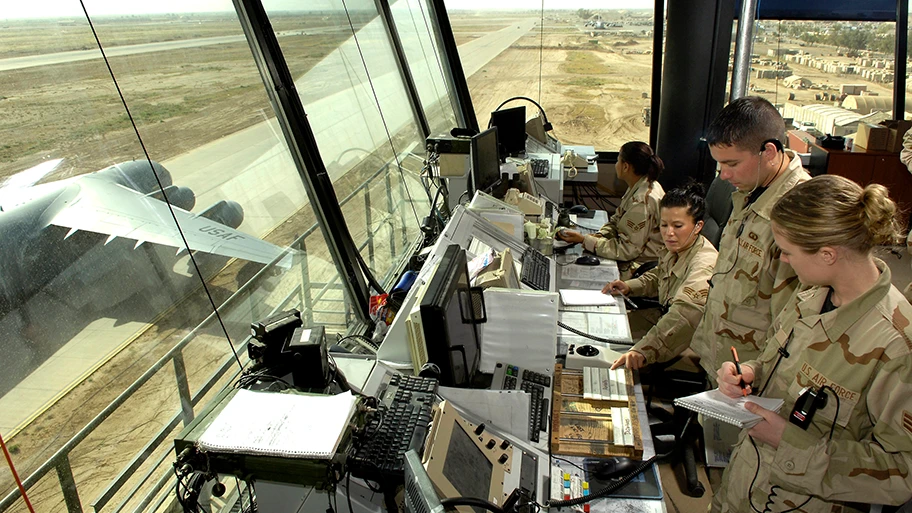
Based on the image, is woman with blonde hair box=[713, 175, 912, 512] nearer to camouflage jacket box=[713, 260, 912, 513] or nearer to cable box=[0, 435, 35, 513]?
camouflage jacket box=[713, 260, 912, 513]

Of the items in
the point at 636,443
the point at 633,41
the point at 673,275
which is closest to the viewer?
the point at 636,443

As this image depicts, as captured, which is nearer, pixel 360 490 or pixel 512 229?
pixel 360 490

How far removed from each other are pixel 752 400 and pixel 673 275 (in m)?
1.31

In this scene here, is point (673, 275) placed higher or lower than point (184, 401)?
lower

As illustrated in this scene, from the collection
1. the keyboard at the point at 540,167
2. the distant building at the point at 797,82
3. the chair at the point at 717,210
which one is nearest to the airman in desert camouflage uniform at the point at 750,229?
the chair at the point at 717,210

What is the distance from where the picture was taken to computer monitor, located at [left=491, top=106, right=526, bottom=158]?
4816 mm

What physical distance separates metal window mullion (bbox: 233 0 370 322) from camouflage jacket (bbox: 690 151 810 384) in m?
1.57

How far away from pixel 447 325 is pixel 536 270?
Result: 1260 mm

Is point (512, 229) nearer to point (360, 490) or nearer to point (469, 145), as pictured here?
point (469, 145)

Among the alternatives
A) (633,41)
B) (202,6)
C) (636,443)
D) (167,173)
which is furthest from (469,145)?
(633,41)

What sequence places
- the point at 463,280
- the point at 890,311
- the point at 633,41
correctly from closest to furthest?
the point at 890,311, the point at 463,280, the point at 633,41

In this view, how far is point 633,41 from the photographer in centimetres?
595

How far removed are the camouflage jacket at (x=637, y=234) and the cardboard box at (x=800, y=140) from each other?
116 inches

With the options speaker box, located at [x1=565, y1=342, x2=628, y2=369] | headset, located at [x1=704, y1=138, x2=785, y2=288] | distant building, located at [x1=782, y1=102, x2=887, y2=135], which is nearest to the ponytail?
headset, located at [x1=704, y1=138, x2=785, y2=288]
